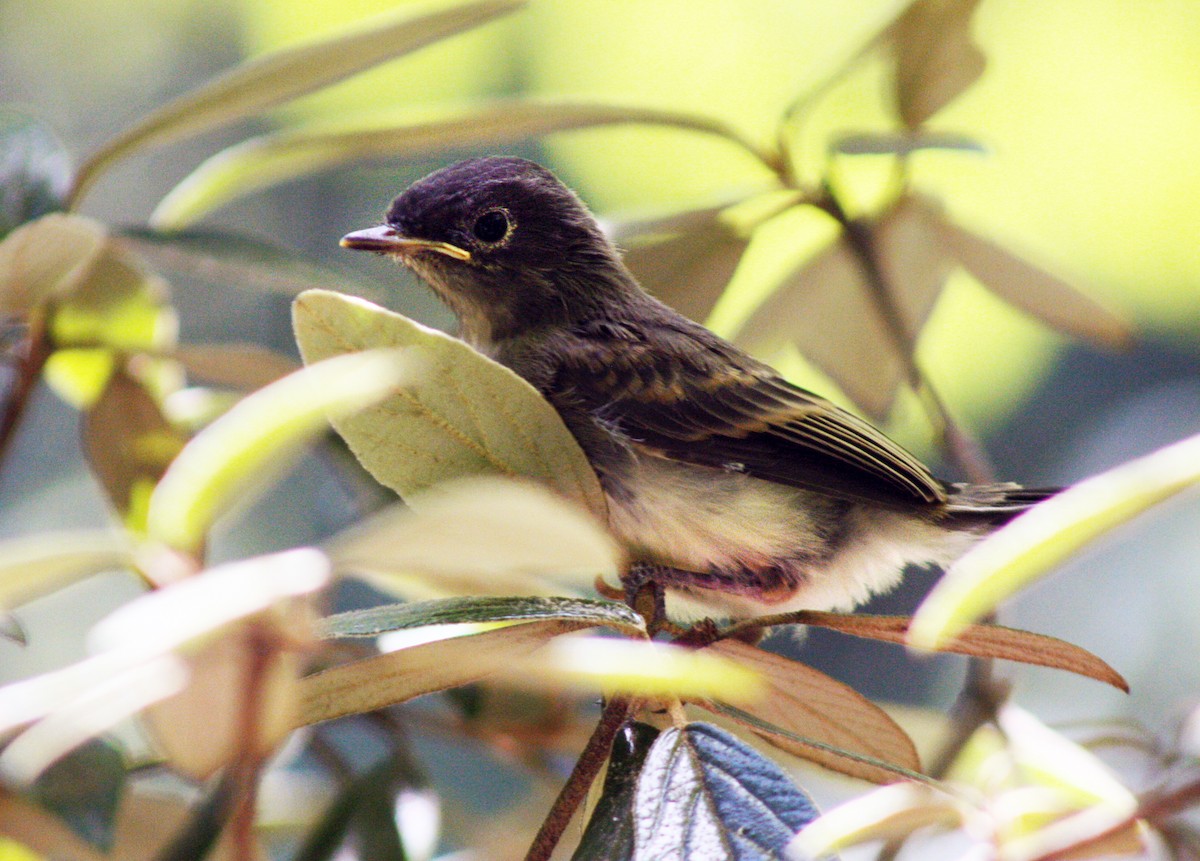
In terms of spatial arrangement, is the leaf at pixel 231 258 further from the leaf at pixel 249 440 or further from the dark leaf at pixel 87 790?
the leaf at pixel 249 440

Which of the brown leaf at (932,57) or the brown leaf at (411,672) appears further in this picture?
the brown leaf at (932,57)

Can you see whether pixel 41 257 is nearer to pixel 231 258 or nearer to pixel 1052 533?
pixel 231 258

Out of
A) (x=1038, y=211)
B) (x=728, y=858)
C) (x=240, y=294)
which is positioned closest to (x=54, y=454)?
(x=240, y=294)

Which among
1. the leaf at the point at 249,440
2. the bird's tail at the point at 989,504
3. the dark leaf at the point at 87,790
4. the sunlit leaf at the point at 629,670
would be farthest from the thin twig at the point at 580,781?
the bird's tail at the point at 989,504

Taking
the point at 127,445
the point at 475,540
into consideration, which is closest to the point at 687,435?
the point at 127,445

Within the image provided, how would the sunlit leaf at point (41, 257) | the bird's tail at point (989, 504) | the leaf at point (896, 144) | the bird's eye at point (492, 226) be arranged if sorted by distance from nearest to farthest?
1. the sunlit leaf at point (41, 257)
2. the leaf at point (896, 144)
3. the bird's tail at point (989, 504)
4. the bird's eye at point (492, 226)

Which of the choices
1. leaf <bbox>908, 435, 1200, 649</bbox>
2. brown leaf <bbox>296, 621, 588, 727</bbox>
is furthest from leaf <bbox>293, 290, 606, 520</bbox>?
leaf <bbox>908, 435, 1200, 649</bbox>

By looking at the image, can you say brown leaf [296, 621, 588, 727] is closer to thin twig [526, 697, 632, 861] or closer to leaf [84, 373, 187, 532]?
thin twig [526, 697, 632, 861]
